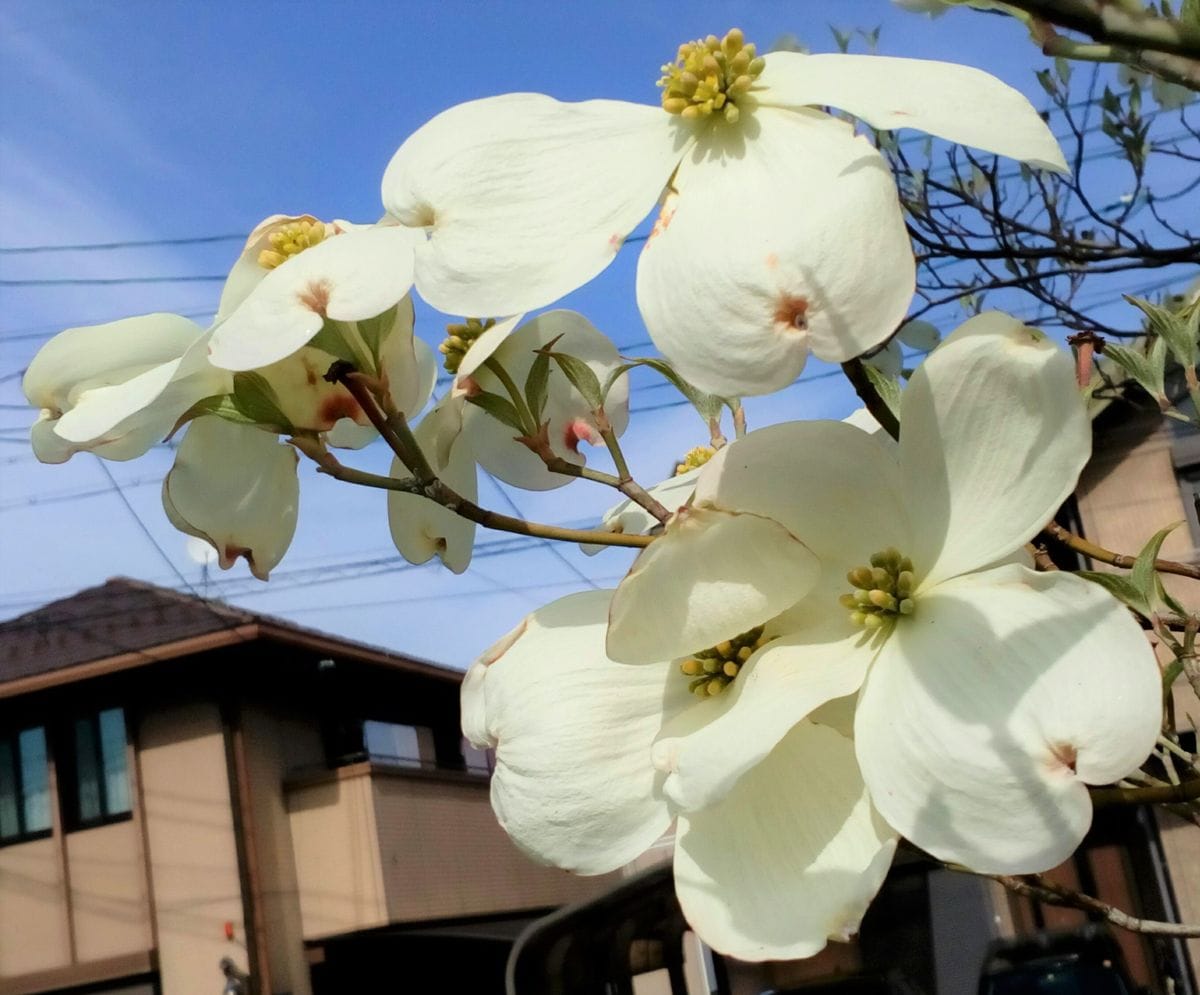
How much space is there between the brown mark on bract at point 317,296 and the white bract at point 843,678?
0.09 meters

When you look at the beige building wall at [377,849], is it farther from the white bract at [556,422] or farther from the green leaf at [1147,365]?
the white bract at [556,422]

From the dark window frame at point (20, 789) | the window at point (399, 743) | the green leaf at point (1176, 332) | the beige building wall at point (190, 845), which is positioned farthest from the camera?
the window at point (399, 743)

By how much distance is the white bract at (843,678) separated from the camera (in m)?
0.23

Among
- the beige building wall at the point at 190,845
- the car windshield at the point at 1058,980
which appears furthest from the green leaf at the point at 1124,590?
the beige building wall at the point at 190,845

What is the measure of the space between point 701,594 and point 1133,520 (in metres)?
5.30

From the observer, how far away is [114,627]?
7.37 meters

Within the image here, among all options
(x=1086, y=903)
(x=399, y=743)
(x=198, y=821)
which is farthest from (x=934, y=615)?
(x=399, y=743)

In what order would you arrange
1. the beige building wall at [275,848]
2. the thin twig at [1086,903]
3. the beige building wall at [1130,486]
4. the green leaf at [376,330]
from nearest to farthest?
1. the green leaf at [376,330]
2. the thin twig at [1086,903]
3. the beige building wall at [1130,486]
4. the beige building wall at [275,848]

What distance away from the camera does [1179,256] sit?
1.40m

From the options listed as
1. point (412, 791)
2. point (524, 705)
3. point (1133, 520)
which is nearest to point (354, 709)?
point (412, 791)

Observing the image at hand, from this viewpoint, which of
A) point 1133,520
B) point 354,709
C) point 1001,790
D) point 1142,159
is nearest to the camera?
point 1001,790

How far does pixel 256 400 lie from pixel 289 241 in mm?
42

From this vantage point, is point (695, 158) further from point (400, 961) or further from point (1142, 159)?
point (400, 961)

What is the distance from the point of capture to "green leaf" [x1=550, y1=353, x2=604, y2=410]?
0.38 m
